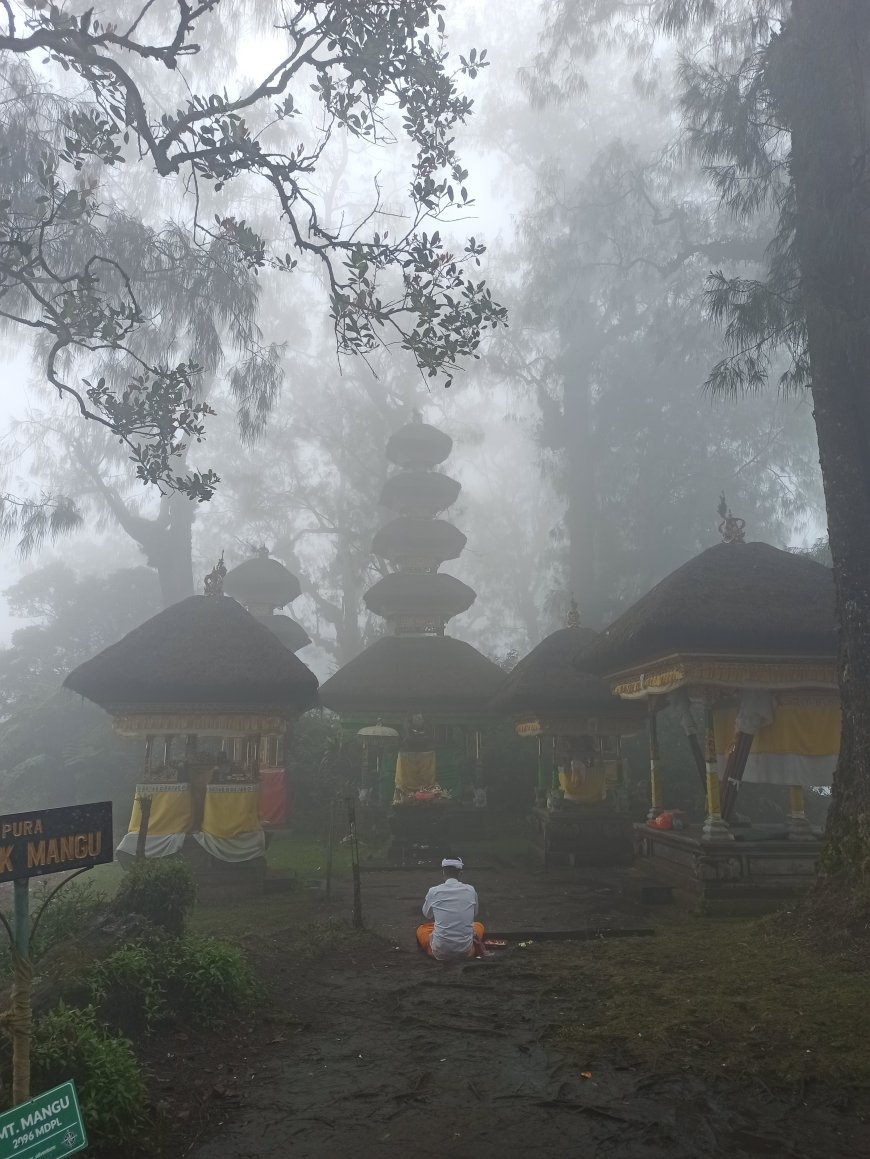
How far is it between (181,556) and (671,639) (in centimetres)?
2150

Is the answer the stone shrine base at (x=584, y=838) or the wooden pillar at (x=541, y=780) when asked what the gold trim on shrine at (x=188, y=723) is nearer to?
the stone shrine base at (x=584, y=838)

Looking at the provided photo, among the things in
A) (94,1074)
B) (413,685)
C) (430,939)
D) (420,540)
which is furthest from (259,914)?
(420,540)

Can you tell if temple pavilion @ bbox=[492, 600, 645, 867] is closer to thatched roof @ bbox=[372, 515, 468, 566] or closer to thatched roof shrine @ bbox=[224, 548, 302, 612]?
thatched roof @ bbox=[372, 515, 468, 566]

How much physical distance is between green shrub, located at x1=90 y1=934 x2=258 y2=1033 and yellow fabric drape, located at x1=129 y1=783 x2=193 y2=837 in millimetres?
6546

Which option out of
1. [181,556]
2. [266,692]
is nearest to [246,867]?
[266,692]

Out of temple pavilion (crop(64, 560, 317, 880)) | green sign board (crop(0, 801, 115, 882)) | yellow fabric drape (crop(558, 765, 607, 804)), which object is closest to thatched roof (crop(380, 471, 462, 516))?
yellow fabric drape (crop(558, 765, 607, 804))

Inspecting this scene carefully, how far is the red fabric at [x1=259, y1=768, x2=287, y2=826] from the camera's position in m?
18.8

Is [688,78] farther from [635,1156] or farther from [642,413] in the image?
[642,413]

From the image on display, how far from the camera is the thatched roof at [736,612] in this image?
10148 millimetres

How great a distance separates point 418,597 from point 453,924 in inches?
601

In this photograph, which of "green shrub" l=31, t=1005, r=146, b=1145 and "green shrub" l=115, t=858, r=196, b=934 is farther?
"green shrub" l=115, t=858, r=196, b=934

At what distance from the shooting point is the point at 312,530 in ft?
120

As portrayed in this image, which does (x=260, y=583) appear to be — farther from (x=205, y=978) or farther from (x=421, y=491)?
(x=205, y=978)

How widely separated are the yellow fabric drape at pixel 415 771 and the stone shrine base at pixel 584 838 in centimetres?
290
